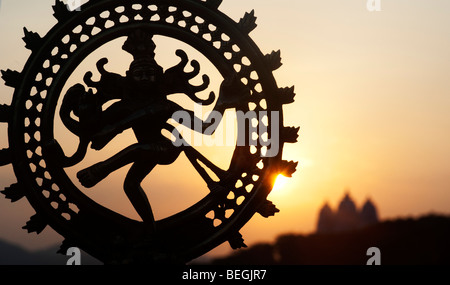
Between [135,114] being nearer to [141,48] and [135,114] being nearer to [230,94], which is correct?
[141,48]

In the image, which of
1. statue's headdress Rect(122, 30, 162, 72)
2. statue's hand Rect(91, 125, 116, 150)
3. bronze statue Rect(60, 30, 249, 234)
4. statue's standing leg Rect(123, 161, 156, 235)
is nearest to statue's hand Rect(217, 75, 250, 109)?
bronze statue Rect(60, 30, 249, 234)

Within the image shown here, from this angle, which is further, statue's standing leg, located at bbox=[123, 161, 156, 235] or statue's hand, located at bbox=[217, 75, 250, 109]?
statue's hand, located at bbox=[217, 75, 250, 109]

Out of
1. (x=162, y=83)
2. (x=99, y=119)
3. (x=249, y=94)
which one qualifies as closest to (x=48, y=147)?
(x=99, y=119)

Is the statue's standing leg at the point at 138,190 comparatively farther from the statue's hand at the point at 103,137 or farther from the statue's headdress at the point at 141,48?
the statue's headdress at the point at 141,48

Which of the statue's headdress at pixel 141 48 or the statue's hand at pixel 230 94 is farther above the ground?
the statue's headdress at pixel 141 48

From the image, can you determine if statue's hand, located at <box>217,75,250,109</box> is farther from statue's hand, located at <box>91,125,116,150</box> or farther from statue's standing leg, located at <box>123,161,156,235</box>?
statue's hand, located at <box>91,125,116,150</box>

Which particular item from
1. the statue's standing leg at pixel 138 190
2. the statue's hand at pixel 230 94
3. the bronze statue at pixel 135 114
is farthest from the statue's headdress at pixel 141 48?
the statue's standing leg at pixel 138 190

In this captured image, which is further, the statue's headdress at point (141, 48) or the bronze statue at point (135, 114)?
the statue's headdress at point (141, 48)
